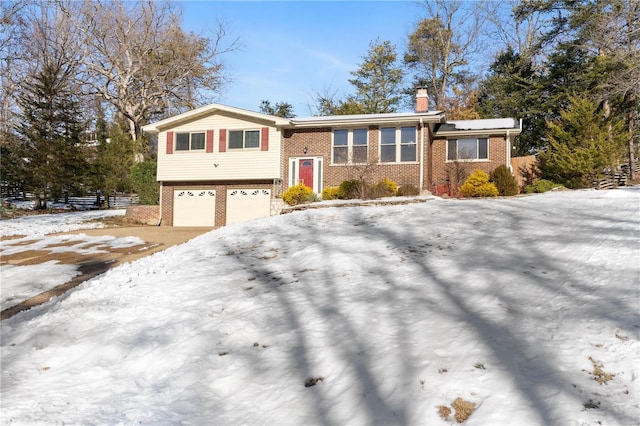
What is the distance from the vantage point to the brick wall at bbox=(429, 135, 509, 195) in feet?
61.2

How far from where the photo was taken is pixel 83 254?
1084 cm

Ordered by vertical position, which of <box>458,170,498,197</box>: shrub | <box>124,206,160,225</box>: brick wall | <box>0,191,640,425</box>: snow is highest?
<box>458,170,498,197</box>: shrub

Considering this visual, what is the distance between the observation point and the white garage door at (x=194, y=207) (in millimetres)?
19734

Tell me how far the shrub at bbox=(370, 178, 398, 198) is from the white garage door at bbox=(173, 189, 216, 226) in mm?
7775

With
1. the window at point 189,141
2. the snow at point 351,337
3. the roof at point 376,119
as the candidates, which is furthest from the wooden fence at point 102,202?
the snow at point 351,337

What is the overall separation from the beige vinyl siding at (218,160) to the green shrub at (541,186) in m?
10.9

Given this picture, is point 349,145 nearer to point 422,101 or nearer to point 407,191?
point 407,191

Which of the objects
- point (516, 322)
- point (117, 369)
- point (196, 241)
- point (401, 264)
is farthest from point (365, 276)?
point (196, 241)

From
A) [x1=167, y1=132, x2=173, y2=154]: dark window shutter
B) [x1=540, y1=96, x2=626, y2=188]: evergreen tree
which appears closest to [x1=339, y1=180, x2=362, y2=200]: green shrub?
[x1=167, y1=132, x2=173, y2=154]: dark window shutter

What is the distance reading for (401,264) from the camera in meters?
6.62

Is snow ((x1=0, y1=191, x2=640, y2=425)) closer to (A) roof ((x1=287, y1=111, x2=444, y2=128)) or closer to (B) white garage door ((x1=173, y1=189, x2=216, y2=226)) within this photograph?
(A) roof ((x1=287, y1=111, x2=444, y2=128))

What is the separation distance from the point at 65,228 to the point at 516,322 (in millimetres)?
17075

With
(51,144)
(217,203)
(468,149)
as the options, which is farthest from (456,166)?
(51,144)

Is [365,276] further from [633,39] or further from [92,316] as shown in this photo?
[633,39]
